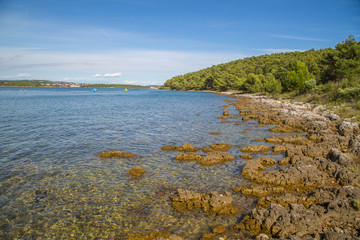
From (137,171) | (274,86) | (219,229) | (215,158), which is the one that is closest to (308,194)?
(219,229)

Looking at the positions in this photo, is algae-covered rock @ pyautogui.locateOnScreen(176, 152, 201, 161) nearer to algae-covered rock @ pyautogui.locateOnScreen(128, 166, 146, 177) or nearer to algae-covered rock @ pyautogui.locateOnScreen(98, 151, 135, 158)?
algae-covered rock @ pyautogui.locateOnScreen(128, 166, 146, 177)

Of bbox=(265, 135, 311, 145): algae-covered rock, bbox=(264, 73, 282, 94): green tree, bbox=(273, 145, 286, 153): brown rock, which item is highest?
bbox=(264, 73, 282, 94): green tree

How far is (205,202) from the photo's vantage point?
32.3 ft

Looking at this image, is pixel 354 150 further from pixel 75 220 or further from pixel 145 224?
pixel 75 220

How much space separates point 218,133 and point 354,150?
486 inches

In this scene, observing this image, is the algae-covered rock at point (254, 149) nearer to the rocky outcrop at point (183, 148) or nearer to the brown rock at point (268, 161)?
the brown rock at point (268, 161)

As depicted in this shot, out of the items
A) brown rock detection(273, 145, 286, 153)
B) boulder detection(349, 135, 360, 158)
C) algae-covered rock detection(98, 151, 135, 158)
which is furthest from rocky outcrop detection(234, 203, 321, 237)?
algae-covered rock detection(98, 151, 135, 158)

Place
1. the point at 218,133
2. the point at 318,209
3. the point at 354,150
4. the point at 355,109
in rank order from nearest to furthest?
1. the point at 318,209
2. the point at 354,150
3. the point at 218,133
4. the point at 355,109

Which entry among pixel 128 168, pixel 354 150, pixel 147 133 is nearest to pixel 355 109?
pixel 354 150

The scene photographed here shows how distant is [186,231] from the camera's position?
26.7 feet

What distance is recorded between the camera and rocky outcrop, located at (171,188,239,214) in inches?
373

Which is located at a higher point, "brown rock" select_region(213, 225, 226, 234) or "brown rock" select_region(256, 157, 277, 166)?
"brown rock" select_region(256, 157, 277, 166)

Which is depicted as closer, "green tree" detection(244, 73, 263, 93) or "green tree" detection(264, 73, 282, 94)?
"green tree" detection(264, 73, 282, 94)

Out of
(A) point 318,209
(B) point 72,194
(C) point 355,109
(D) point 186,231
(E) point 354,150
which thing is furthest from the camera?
(C) point 355,109
